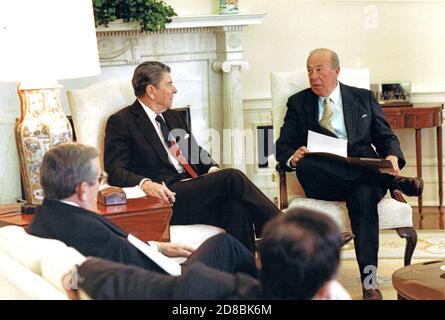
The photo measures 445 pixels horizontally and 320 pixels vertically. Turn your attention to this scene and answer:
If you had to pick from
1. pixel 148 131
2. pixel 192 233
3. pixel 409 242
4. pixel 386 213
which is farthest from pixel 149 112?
pixel 409 242

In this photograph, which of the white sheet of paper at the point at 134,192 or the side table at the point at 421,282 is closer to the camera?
the side table at the point at 421,282

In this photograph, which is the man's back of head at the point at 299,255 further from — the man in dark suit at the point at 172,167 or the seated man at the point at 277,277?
the man in dark suit at the point at 172,167

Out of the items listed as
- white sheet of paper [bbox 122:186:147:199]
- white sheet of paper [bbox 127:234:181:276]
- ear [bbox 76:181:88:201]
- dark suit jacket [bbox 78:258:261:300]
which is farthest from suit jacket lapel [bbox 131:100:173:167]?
dark suit jacket [bbox 78:258:261:300]

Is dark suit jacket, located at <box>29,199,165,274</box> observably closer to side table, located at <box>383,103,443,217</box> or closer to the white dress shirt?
the white dress shirt

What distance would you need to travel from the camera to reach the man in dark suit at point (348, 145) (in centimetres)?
345

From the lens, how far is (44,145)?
9.75ft

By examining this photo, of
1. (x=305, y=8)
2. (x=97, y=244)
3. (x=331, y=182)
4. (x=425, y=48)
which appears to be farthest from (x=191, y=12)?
(x=97, y=244)

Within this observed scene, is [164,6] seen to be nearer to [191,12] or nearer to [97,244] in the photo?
[191,12]

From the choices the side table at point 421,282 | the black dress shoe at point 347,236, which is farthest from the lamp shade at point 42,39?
the side table at point 421,282

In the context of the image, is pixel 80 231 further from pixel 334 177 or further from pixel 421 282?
pixel 334 177

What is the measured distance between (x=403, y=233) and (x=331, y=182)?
343mm

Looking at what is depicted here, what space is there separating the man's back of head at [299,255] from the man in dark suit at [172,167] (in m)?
1.85

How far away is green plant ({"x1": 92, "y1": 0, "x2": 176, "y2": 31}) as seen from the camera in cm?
450

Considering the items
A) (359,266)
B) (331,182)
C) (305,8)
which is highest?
(305,8)
